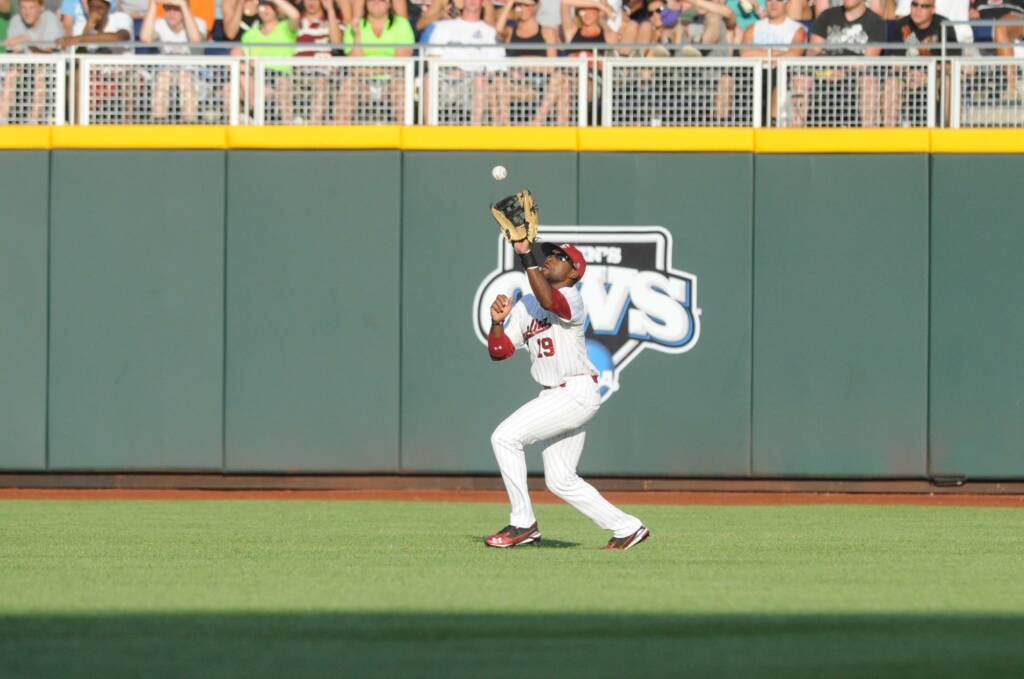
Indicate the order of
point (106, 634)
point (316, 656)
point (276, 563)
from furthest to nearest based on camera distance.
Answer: point (276, 563)
point (106, 634)
point (316, 656)

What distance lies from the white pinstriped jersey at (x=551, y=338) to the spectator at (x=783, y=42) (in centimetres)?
622

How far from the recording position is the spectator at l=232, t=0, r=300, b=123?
15971 millimetres

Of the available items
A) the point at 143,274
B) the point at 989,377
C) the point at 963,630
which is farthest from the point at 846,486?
the point at 963,630

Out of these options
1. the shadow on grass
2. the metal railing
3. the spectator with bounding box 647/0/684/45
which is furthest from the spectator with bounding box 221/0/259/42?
the shadow on grass

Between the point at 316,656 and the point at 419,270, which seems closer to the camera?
the point at 316,656

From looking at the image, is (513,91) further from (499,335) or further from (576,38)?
(499,335)

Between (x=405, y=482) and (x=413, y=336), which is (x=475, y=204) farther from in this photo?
(x=405, y=482)

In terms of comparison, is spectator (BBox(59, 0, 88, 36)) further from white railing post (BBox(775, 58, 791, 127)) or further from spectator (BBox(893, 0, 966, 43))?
spectator (BBox(893, 0, 966, 43))

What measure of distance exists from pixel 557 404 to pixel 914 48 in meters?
7.33

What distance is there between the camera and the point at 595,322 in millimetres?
16062

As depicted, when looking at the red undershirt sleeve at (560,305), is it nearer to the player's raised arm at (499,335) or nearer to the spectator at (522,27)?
the player's raised arm at (499,335)

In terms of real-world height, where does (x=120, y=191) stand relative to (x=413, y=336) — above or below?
above

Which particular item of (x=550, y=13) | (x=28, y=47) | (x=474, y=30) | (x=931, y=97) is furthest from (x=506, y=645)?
(x=550, y=13)

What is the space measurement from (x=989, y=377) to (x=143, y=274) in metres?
8.27
